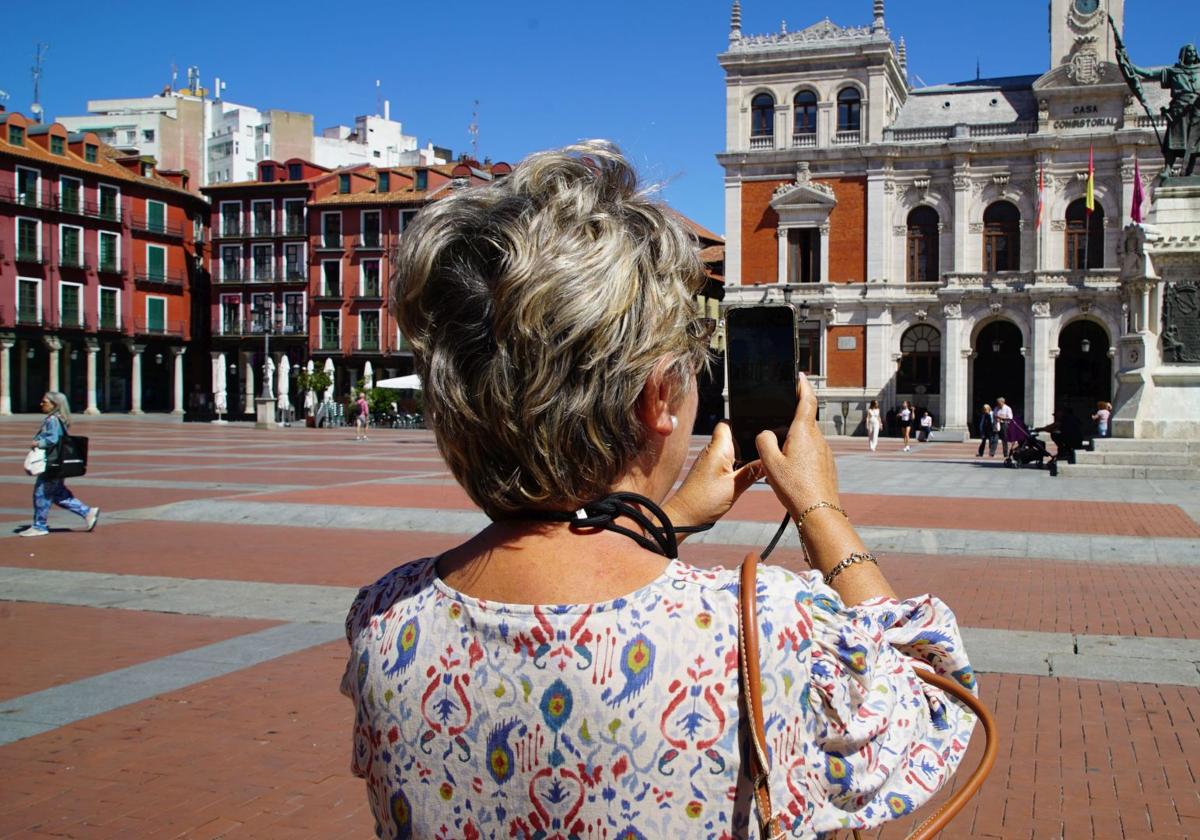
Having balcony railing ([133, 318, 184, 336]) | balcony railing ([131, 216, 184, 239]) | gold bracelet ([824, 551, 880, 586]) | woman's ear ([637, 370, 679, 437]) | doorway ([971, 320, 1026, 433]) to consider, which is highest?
balcony railing ([131, 216, 184, 239])

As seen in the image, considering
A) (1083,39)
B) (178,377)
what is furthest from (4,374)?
(1083,39)

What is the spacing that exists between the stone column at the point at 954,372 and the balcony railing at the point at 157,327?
41097 millimetres

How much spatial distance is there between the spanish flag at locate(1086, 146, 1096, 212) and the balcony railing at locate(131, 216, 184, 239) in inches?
1807

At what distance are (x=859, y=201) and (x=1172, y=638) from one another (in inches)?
1522

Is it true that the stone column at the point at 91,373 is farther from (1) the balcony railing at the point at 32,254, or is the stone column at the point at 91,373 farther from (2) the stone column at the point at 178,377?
(2) the stone column at the point at 178,377

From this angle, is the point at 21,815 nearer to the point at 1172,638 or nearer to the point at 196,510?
the point at 1172,638

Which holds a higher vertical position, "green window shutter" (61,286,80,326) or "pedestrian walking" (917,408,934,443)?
"green window shutter" (61,286,80,326)

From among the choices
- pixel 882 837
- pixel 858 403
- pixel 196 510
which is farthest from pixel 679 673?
pixel 858 403

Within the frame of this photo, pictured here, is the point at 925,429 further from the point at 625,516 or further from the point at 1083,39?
the point at 625,516

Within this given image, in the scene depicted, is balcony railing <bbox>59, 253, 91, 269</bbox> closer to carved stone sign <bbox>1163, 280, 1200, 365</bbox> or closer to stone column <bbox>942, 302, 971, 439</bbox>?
stone column <bbox>942, 302, 971, 439</bbox>

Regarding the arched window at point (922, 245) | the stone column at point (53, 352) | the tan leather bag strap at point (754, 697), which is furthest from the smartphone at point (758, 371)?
the stone column at point (53, 352)

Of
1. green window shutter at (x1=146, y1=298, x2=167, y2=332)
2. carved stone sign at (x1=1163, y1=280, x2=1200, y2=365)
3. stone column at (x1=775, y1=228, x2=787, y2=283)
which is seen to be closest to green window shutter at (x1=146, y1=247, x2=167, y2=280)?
green window shutter at (x1=146, y1=298, x2=167, y2=332)

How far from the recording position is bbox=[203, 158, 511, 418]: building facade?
59188 millimetres

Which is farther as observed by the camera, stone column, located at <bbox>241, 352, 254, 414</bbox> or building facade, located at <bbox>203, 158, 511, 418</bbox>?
stone column, located at <bbox>241, 352, 254, 414</bbox>
